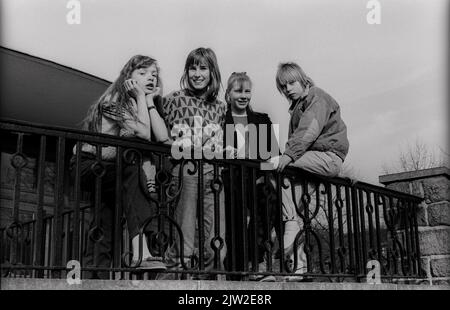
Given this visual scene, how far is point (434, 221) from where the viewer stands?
456cm

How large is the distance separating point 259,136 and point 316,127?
37 cm

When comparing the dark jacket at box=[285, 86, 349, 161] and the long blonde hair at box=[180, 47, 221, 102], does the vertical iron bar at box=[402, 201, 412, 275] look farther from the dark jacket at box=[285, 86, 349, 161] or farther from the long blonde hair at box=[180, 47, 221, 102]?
the long blonde hair at box=[180, 47, 221, 102]

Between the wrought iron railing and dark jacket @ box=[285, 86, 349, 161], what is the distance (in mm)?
180

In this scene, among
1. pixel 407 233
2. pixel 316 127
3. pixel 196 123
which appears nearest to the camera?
pixel 196 123

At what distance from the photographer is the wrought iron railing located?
2.43 m

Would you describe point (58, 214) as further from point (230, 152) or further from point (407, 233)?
point (407, 233)

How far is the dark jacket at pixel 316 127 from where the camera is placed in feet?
11.4

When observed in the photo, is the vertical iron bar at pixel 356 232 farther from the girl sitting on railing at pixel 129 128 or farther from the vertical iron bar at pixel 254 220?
the girl sitting on railing at pixel 129 128

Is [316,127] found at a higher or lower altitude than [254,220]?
higher

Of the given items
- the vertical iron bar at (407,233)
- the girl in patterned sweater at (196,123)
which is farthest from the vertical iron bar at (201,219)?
the vertical iron bar at (407,233)

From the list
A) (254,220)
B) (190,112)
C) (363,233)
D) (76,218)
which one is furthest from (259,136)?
(76,218)

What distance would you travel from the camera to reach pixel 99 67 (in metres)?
4.07
